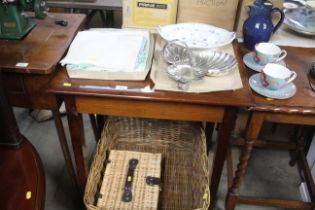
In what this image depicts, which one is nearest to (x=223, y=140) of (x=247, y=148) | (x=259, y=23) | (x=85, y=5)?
(x=247, y=148)

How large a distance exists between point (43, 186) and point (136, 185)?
1.32 ft

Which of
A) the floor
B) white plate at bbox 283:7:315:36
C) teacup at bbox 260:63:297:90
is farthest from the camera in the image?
the floor

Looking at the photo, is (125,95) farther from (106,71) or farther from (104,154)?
(104,154)

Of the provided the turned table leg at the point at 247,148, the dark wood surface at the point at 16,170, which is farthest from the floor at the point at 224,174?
the dark wood surface at the point at 16,170

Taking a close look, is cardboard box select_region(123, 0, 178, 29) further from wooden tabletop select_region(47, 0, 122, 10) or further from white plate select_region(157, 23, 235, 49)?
wooden tabletop select_region(47, 0, 122, 10)

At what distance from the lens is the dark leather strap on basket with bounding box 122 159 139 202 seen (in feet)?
4.09

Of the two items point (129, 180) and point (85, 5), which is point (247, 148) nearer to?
point (129, 180)

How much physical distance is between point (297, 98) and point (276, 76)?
0.11m

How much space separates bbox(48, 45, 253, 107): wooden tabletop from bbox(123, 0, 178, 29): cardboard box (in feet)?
1.29

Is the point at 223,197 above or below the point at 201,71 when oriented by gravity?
below

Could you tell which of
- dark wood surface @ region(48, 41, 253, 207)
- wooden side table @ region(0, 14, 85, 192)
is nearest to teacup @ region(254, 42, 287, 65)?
dark wood surface @ region(48, 41, 253, 207)

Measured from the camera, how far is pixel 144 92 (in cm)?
102

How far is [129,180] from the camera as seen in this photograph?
1.31 metres

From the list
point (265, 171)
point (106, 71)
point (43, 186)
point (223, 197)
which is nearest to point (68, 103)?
point (106, 71)
